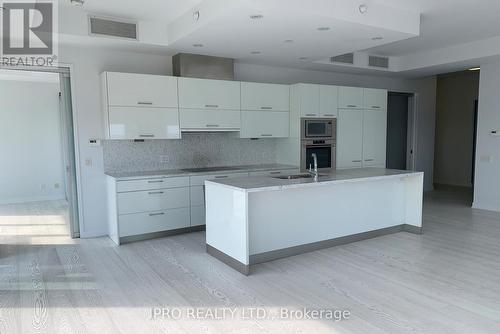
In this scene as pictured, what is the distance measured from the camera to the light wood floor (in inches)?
103

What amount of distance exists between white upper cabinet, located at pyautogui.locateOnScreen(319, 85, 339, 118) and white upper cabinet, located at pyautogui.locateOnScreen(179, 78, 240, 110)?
57.3 inches

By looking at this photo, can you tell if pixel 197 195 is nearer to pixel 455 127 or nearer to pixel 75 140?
pixel 75 140

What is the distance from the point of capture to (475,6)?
3.98 metres

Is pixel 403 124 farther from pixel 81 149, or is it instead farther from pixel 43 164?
pixel 43 164

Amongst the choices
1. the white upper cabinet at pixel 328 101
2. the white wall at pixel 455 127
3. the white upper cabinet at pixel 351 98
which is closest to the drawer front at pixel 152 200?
the white upper cabinet at pixel 328 101

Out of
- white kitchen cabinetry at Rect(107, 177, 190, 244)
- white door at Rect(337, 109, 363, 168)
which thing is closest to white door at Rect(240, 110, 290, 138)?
white door at Rect(337, 109, 363, 168)

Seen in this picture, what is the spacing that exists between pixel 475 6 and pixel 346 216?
274cm

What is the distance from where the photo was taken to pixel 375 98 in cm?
657

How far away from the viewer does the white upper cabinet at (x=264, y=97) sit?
5.37 m

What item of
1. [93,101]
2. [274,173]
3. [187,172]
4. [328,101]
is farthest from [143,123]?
[328,101]

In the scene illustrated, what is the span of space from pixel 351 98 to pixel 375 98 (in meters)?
0.61

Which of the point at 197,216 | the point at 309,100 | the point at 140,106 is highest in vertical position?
the point at 309,100

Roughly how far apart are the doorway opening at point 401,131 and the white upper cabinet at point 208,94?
13.5 feet

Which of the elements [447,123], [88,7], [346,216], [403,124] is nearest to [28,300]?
[88,7]
